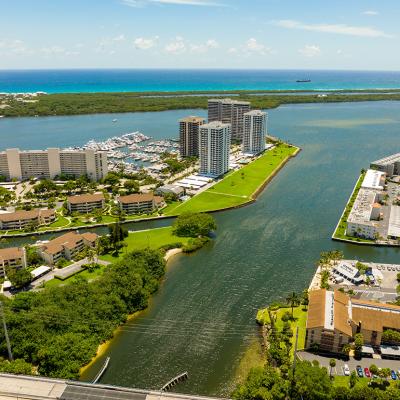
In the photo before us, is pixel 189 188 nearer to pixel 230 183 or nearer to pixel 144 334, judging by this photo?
pixel 230 183

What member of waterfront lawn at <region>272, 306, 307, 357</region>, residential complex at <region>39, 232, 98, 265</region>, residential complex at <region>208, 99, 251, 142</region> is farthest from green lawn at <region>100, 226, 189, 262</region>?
residential complex at <region>208, 99, 251, 142</region>

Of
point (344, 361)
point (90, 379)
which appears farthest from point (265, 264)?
point (90, 379)

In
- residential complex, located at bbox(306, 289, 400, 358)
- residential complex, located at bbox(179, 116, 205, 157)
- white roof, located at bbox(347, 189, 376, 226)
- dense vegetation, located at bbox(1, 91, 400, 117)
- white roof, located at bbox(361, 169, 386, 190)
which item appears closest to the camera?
residential complex, located at bbox(306, 289, 400, 358)

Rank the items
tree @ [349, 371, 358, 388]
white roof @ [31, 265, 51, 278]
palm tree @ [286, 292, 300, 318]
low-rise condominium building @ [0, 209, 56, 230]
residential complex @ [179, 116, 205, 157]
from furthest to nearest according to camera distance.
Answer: residential complex @ [179, 116, 205, 157], low-rise condominium building @ [0, 209, 56, 230], white roof @ [31, 265, 51, 278], palm tree @ [286, 292, 300, 318], tree @ [349, 371, 358, 388]

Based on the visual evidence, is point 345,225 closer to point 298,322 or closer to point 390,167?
point 298,322

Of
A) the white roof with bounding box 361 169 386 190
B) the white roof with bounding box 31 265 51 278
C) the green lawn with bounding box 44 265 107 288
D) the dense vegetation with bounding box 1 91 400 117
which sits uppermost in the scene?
the dense vegetation with bounding box 1 91 400 117

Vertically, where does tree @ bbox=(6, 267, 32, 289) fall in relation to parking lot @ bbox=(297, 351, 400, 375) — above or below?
above

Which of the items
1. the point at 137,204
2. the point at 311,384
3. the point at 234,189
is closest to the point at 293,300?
the point at 311,384

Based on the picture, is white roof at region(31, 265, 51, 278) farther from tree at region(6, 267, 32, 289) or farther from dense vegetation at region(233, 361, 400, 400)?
dense vegetation at region(233, 361, 400, 400)
